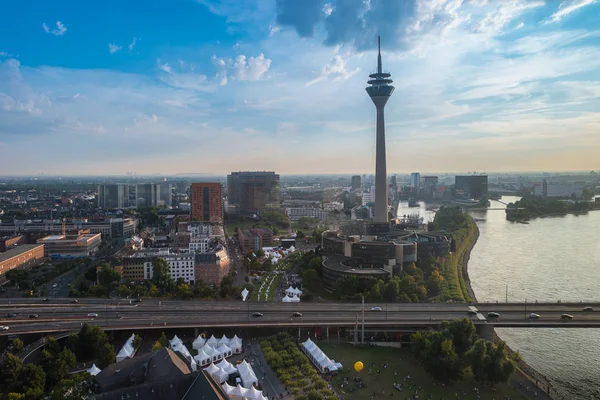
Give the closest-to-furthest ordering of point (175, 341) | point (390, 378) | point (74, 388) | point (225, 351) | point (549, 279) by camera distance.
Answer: point (74, 388)
point (390, 378)
point (225, 351)
point (175, 341)
point (549, 279)

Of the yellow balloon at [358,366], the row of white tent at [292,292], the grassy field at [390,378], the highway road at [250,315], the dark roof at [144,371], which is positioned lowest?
the grassy field at [390,378]

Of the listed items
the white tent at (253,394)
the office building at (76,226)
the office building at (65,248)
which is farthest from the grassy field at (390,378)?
the office building at (76,226)

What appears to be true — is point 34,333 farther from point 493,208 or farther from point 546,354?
point 493,208

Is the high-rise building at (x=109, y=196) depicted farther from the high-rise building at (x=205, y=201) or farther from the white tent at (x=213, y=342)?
the white tent at (x=213, y=342)

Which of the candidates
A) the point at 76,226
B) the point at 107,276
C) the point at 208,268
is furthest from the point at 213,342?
the point at 76,226

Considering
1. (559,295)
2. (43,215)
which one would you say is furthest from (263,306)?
(43,215)

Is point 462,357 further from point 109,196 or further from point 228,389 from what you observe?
point 109,196

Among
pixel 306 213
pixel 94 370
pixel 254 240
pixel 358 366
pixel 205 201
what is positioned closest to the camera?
pixel 94 370
